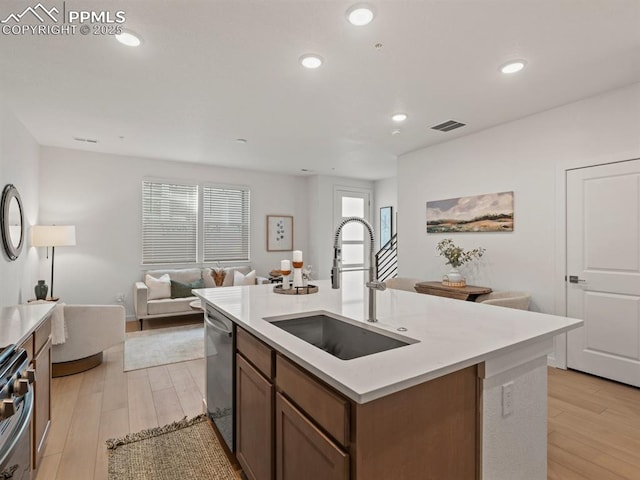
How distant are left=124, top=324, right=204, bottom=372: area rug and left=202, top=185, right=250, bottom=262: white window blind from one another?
1635 millimetres

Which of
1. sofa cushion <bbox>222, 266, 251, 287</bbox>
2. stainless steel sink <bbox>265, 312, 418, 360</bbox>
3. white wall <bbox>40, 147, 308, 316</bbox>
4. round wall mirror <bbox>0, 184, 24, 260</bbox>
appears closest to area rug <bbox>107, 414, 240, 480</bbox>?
stainless steel sink <bbox>265, 312, 418, 360</bbox>

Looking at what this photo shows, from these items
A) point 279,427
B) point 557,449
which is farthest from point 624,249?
point 279,427

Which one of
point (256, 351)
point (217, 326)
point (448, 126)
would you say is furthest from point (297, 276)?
point (448, 126)

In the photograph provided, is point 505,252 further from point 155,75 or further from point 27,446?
point 27,446

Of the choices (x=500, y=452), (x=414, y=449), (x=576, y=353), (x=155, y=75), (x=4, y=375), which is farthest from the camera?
(x=576, y=353)

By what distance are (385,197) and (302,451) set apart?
267 inches

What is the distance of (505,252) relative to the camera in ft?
12.9

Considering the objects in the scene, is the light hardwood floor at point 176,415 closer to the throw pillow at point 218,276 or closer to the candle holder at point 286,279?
the candle holder at point 286,279

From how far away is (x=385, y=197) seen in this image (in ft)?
25.0

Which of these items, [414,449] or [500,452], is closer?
[414,449]

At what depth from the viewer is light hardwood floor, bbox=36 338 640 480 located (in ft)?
6.48

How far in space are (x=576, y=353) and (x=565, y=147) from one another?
6.75 ft

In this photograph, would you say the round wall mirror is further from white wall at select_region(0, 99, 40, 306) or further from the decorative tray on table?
the decorative tray on table

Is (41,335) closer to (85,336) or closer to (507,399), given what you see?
(85,336)
